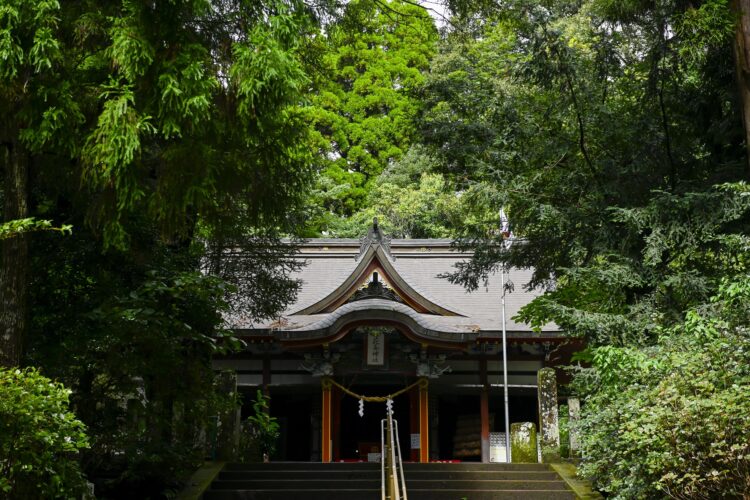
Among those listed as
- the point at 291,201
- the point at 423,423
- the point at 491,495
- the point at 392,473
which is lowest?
the point at 491,495

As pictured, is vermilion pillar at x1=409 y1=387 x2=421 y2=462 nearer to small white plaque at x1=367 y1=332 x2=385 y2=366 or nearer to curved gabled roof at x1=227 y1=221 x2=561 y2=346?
small white plaque at x1=367 y1=332 x2=385 y2=366

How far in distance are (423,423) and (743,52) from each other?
8634 mm

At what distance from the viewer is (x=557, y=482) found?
410 inches

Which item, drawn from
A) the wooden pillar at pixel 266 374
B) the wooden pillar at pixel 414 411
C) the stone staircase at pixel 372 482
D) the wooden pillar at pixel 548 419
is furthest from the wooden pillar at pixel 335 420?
the wooden pillar at pixel 548 419

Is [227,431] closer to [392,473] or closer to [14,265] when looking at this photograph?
[392,473]

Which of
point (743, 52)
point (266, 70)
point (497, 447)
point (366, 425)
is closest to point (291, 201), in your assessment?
point (266, 70)

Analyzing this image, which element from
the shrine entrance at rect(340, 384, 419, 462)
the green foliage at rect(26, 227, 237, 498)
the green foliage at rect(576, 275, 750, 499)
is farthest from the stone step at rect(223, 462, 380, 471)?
the shrine entrance at rect(340, 384, 419, 462)

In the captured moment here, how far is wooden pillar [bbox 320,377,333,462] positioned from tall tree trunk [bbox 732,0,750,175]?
8.55 m

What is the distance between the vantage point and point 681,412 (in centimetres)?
763

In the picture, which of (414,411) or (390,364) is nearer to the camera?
(390,364)

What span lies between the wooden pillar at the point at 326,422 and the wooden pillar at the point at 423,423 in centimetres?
158

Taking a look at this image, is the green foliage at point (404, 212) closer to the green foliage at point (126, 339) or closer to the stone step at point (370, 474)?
the stone step at point (370, 474)

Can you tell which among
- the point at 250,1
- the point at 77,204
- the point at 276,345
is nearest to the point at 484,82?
the point at 250,1

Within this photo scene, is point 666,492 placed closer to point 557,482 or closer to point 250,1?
point 557,482
